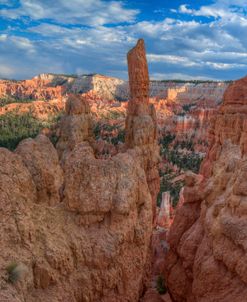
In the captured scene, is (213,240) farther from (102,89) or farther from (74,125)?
(102,89)

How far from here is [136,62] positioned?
19.9m

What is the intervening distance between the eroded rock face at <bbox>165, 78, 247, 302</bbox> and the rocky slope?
1602 millimetres

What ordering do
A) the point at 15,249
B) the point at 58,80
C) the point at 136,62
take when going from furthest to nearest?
the point at 58,80
the point at 136,62
the point at 15,249

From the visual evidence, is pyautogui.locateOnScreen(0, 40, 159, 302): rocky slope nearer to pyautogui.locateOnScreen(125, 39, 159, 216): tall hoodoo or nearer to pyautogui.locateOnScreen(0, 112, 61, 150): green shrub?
pyautogui.locateOnScreen(125, 39, 159, 216): tall hoodoo

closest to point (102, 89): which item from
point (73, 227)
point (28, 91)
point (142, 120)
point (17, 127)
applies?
point (28, 91)

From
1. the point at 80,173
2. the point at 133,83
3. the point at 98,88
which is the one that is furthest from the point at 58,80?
the point at 80,173

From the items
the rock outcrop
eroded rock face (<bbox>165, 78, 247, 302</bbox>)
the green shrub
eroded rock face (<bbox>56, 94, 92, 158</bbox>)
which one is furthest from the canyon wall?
eroded rock face (<bbox>165, 78, 247, 302</bbox>)

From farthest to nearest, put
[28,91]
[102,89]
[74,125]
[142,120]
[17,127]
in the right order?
[102,89] → [28,91] → [17,127] → [74,125] → [142,120]

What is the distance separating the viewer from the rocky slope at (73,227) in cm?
691

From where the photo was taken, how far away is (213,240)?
9.18m

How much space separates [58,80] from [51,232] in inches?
7132

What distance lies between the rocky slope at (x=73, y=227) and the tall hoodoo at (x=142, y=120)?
24.5 ft

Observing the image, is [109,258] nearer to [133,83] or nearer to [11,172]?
[11,172]

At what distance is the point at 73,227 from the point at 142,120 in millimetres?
11219
